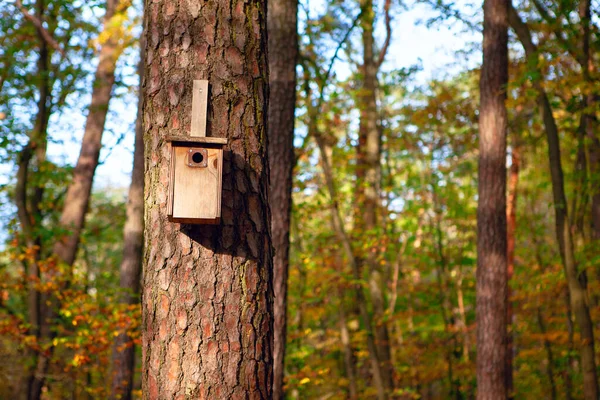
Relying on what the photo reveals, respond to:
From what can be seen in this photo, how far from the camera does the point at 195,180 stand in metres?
2.55

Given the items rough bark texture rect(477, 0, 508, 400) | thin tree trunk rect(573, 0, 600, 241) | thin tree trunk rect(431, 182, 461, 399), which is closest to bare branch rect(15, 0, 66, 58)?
rough bark texture rect(477, 0, 508, 400)

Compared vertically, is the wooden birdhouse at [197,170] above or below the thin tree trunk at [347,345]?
above

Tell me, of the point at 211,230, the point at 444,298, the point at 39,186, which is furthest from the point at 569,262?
the point at 39,186

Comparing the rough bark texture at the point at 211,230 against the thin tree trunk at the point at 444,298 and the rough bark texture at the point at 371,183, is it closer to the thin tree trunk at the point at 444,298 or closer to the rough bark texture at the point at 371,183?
the rough bark texture at the point at 371,183

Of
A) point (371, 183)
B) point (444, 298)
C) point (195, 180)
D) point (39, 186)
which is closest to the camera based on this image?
point (195, 180)

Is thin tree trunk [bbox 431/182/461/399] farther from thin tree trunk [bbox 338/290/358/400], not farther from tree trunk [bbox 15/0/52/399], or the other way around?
tree trunk [bbox 15/0/52/399]

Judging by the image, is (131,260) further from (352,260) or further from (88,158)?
(352,260)

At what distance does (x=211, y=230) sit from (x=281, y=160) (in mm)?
3984

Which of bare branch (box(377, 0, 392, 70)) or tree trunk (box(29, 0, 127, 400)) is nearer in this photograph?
tree trunk (box(29, 0, 127, 400))

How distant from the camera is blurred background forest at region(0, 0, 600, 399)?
28.4ft

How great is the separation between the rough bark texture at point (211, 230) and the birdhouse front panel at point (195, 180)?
0.06 metres

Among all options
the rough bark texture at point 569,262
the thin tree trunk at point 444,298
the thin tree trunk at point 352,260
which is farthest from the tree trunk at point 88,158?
the thin tree trunk at point 444,298

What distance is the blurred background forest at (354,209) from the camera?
341 inches

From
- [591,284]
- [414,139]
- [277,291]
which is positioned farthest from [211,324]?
[414,139]
